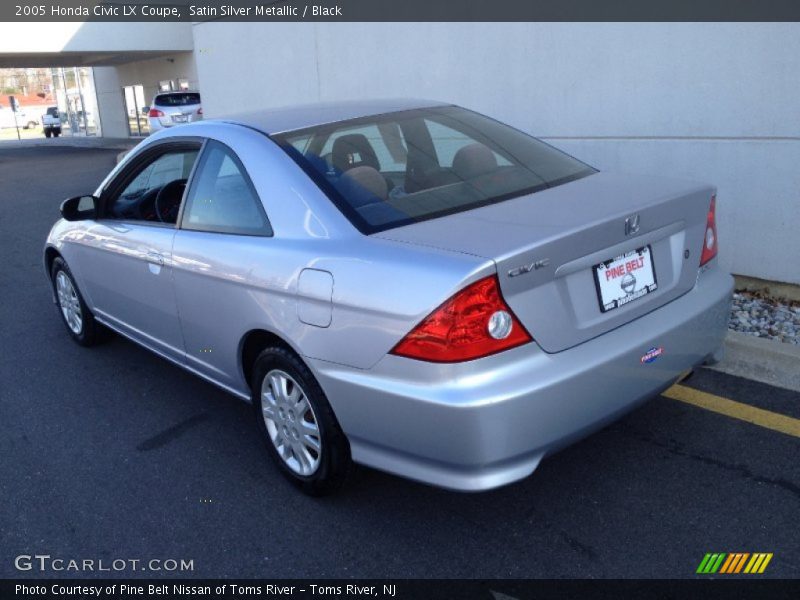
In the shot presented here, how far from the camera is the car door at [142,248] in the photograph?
389 centimetres

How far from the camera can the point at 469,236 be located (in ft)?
8.75

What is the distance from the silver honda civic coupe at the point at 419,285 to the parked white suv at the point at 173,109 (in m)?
20.2

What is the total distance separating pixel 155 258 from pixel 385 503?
5.69 feet

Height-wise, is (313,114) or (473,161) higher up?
(313,114)

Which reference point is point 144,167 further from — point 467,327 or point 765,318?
point 765,318

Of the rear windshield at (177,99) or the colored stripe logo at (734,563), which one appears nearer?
the colored stripe logo at (734,563)

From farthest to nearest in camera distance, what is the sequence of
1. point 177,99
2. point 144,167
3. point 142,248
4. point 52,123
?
point 52,123 → point 177,99 → point 144,167 → point 142,248

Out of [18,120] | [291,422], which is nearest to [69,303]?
[291,422]

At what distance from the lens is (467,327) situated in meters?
2.47

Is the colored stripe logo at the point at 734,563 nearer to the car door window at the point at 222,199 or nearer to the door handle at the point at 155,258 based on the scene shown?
the car door window at the point at 222,199

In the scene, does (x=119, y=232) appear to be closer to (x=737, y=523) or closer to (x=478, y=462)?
(x=478, y=462)

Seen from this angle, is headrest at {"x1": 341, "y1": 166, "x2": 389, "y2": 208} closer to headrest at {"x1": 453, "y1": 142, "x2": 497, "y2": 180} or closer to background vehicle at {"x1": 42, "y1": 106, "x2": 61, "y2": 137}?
headrest at {"x1": 453, "y1": 142, "x2": 497, "y2": 180}

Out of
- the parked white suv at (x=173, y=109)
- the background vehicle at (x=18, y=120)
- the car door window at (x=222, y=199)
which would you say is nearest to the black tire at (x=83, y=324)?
the car door window at (x=222, y=199)

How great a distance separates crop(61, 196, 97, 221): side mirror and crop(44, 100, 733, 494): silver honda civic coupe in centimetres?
73
